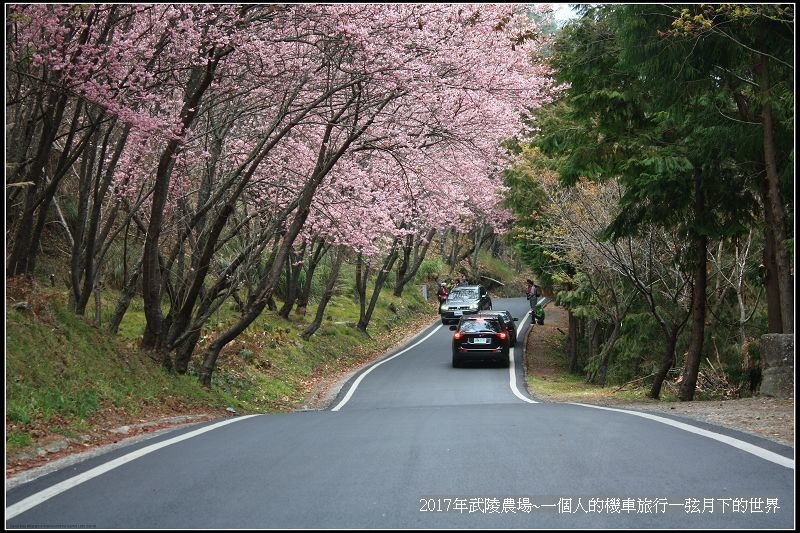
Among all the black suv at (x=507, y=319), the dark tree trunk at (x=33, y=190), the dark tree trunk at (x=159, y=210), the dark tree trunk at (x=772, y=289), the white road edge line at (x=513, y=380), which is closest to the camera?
the dark tree trunk at (x=33, y=190)

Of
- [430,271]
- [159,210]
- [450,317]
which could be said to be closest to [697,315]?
[159,210]

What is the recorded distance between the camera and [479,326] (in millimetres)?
26969

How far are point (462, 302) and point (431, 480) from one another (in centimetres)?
3596

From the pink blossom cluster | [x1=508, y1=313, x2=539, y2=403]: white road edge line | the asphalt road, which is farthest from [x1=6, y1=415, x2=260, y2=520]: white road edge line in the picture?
[x1=508, y1=313, x2=539, y2=403]: white road edge line

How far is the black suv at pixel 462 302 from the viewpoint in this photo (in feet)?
136

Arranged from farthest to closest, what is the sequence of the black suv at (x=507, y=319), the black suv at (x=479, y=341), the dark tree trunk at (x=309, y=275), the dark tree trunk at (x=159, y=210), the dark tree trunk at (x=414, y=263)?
the dark tree trunk at (x=414, y=263) < the dark tree trunk at (x=309, y=275) < the black suv at (x=507, y=319) < the black suv at (x=479, y=341) < the dark tree trunk at (x=159, y=210)

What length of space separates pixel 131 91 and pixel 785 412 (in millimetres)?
10487

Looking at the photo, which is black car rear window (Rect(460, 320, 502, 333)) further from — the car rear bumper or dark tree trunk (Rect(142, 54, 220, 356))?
the car rear bumper

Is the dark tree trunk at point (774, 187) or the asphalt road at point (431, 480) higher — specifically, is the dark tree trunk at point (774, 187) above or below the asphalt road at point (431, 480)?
above

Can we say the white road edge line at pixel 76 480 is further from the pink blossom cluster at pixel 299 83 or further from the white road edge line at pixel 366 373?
the white road edge line at pixel 366 373

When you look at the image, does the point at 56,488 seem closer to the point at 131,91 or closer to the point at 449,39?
the point at 131,91

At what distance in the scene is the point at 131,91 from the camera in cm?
1211

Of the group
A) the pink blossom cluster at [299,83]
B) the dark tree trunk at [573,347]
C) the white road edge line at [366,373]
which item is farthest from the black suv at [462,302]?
the pink blossom cluster at [299,83]

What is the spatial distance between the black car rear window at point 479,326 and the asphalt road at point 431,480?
16.9 m
